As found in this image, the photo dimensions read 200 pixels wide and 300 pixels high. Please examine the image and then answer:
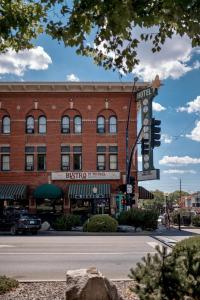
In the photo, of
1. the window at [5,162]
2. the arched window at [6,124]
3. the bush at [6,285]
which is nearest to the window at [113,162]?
the window at [5,162]

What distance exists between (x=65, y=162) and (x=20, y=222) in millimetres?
14599

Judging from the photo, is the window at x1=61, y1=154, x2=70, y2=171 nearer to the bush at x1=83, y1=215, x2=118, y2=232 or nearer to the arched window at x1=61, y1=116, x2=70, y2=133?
the arched window at x1=61, y1=116, x2=70, y2=133

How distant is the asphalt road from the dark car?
8327 millimetres

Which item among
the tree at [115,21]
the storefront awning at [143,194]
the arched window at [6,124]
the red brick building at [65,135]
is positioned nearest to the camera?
the tree at [115,21]

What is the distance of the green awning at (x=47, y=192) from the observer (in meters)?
39.5

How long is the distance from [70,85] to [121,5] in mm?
36769

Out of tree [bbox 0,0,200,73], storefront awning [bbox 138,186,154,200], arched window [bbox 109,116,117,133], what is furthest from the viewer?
storefront awning [bbox 138,186,154,200]

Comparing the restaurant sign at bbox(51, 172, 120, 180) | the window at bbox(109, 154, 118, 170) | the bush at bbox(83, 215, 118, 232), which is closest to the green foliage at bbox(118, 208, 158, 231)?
the bush at bbox(83, 215, 118, 232)

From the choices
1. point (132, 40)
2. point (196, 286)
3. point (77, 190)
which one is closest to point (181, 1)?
point (132, 40)

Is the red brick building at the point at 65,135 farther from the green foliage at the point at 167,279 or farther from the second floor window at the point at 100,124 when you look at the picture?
the green foliage at the point at 167,279

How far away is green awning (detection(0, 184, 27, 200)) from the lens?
39.5m

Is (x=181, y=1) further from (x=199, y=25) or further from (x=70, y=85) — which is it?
(x=70, y=85)

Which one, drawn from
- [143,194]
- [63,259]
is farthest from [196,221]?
[63,259]

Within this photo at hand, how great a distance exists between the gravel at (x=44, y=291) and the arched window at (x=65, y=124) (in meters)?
33.1
